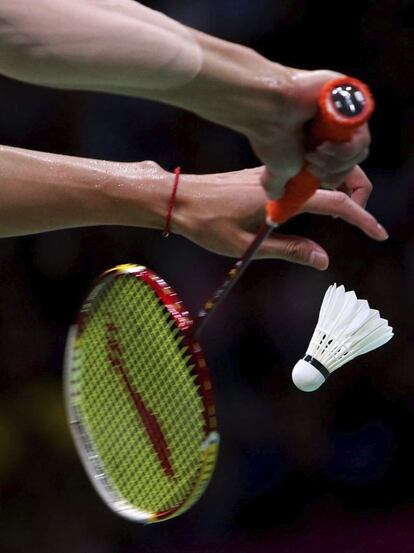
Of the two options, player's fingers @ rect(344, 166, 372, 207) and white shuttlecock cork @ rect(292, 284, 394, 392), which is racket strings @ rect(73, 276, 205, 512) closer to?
white shuttlecock cork @ rect(292, 284, 394, 392)

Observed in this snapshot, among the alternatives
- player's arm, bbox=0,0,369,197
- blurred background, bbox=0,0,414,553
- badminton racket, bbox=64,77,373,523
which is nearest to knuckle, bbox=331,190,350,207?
badminton racket, bbox=64,77,373,523

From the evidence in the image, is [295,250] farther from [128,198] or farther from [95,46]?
[95,46]

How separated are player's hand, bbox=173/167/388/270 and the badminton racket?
0.10 meters

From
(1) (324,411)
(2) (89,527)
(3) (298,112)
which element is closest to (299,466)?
(1) (324,411)

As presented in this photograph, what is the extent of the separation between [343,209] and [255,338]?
1.36 metres

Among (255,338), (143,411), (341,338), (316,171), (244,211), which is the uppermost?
(316,171)

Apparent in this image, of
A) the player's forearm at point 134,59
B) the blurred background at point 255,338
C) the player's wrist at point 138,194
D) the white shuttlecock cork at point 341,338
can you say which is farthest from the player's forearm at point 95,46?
the blurred background at point 255,338

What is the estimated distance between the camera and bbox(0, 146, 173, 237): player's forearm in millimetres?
1757

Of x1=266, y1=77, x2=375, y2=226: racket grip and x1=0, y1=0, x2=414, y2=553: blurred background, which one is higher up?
x1=266, y1=77, x2=375, y2=226: racket grip

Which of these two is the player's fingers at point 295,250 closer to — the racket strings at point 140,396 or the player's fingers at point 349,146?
the racket strings at point 140,396

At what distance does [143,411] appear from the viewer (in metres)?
1.76

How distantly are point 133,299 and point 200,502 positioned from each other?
128 centimetres

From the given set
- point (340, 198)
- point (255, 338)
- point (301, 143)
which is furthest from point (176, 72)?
point (255, 338)

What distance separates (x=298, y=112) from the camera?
4.18 feet
